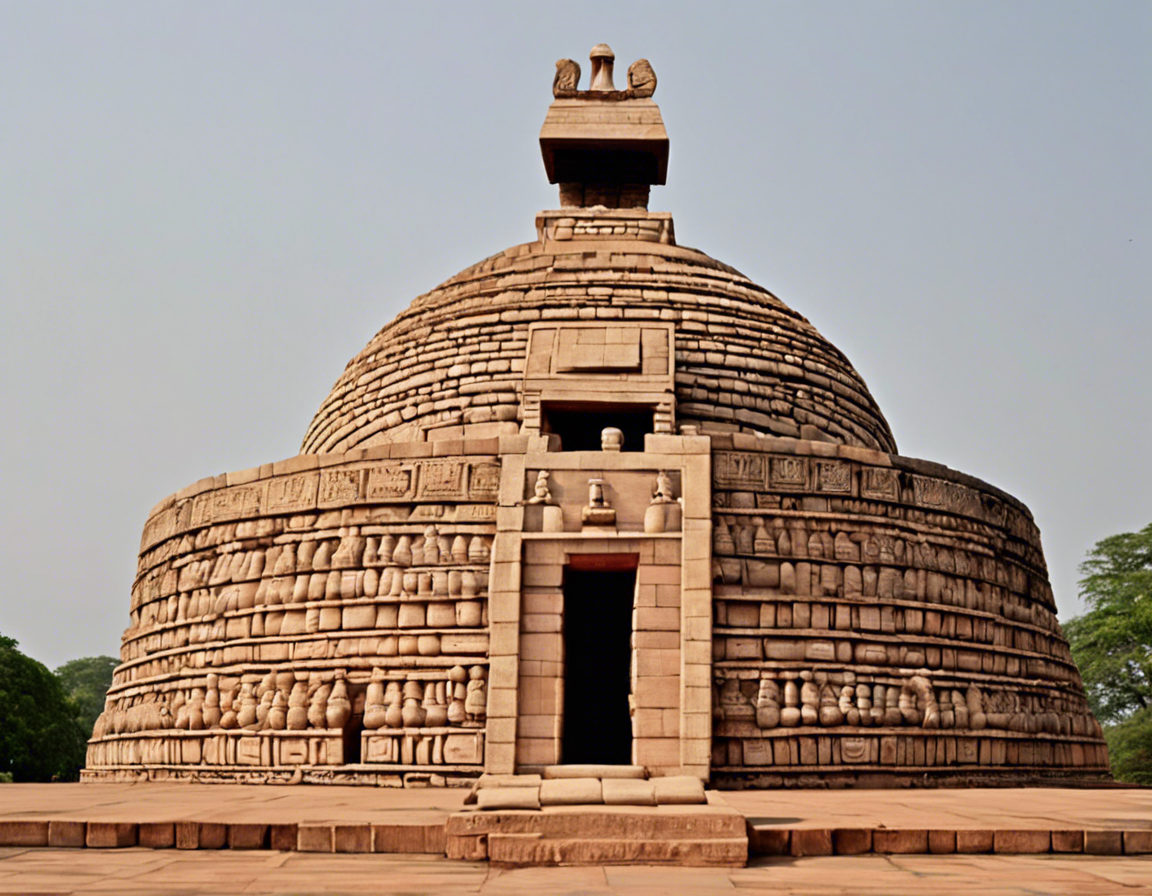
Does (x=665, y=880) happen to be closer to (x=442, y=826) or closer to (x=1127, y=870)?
(x=442, y=826)

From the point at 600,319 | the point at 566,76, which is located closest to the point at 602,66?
the point at 566,76

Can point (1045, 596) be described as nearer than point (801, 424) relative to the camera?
Yes

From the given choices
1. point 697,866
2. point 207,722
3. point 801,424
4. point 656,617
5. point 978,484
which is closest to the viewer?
point 697,866

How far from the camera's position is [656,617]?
516 inches

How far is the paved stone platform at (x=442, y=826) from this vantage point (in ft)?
27.0

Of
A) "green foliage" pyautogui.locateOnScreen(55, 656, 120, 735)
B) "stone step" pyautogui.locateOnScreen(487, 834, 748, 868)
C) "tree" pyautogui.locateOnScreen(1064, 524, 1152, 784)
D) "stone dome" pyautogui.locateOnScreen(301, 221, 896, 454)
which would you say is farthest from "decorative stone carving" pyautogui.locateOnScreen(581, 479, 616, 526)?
"green foliage" pyautogui.locateOnScreen(55, 656, 120, 735)

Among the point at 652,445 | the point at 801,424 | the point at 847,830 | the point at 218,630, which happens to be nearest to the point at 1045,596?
the point at 801,424

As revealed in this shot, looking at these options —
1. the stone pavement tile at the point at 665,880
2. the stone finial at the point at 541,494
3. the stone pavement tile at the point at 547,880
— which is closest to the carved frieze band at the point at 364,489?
the stone finial at the point at 541,494

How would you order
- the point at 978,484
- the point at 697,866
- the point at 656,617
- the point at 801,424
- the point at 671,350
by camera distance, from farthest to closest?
the point at 801,424, the point at 671,350, the point at 978,484, the point at 656,617, the point at 697,866

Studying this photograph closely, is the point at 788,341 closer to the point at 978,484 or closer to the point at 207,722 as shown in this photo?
the point at 978,484

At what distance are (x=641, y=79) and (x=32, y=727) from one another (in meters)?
19.6

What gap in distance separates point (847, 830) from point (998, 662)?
7.38 m

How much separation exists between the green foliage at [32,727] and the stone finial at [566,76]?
59.4 feet

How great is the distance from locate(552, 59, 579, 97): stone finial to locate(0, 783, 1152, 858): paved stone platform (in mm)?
15689
